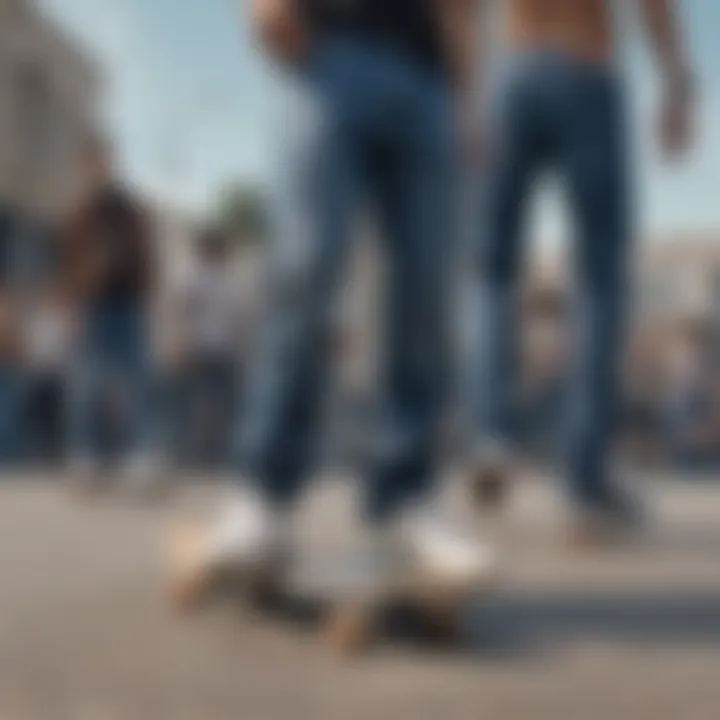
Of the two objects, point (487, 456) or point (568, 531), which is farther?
point (487, 456)

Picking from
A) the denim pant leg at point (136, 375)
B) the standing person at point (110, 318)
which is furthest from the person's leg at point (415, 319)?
the denim pant leg at point (136, 375)

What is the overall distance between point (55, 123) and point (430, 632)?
8184mm

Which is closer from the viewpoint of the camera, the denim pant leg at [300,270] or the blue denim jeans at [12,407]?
the denim pant leg at [300,270]

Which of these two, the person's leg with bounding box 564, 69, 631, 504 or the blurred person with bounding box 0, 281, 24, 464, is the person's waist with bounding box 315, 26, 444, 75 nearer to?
the person's leg with bounding box 564, 69, 631, 504

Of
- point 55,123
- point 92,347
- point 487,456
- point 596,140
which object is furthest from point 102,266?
point 55,123

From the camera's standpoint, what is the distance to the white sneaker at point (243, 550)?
1741mm

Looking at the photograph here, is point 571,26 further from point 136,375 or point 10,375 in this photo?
point 10,375

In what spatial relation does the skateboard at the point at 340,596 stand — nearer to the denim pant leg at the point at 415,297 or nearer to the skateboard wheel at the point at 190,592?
the skateboard wheel at the point at 190,592

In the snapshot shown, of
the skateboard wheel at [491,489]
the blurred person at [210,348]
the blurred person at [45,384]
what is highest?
the blurred person at [45,384]

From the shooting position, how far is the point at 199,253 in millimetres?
4672

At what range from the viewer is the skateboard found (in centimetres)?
166

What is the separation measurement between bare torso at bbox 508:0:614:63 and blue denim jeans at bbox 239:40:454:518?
82 cm

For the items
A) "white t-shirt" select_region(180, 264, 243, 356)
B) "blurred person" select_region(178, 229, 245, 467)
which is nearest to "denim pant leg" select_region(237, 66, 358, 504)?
"blurred person" select_region(178, 229, 245, 467)

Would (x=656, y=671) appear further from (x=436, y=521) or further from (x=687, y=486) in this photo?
(x=687, y=486)
